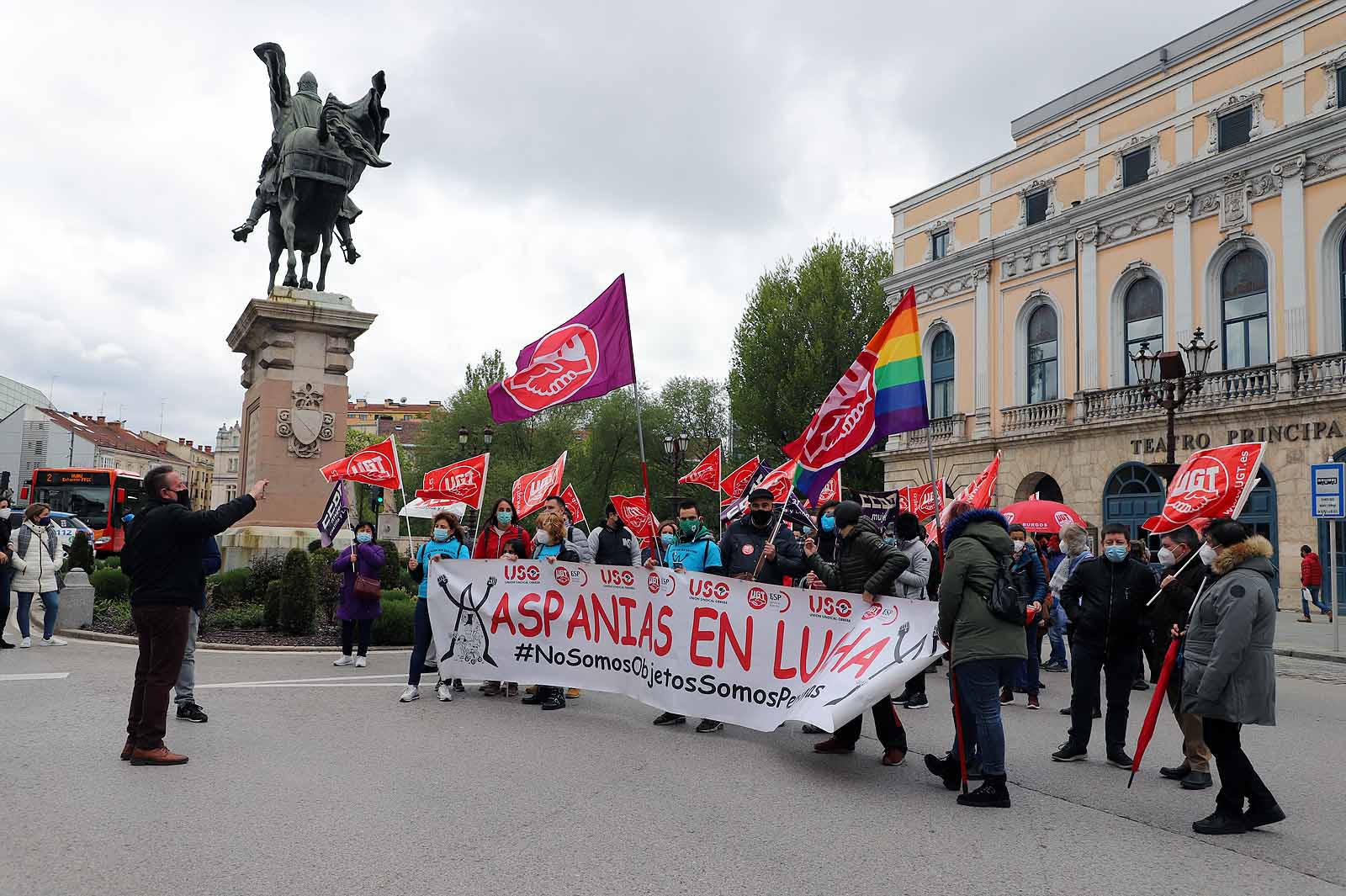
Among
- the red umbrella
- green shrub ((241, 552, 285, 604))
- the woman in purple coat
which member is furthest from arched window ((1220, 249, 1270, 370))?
green shrub ((241, 552, 285, 604))

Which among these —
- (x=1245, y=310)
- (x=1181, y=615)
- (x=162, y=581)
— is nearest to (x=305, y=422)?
(x=162, y=581)

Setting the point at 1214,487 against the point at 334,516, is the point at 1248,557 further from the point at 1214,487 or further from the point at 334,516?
the point at 334,516

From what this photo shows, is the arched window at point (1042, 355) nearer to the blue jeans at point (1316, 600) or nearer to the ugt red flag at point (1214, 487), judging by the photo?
the blue jeans at point (1316, 600)

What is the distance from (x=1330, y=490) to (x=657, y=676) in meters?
13.7

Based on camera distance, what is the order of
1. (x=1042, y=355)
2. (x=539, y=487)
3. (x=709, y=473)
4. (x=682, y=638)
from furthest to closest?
(x=1042, y=355)
(x=709, y=473)
(x=539, y=487)
(x=682, y=638)

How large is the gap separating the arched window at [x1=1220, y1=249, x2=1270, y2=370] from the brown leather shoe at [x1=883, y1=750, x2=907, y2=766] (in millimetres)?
23664

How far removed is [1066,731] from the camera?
8961 millimetres

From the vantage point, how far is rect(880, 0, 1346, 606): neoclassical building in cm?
2517

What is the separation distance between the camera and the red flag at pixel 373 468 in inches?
526

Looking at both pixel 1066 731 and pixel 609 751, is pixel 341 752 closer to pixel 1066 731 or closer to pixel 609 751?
pixel 609 751

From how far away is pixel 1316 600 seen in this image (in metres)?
23.4

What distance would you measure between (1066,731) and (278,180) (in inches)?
563

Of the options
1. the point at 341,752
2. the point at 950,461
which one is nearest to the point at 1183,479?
the point at 341,752

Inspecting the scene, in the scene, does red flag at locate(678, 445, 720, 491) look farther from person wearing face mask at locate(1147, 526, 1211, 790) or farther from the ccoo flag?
person wearing face mask at locate(1147, 526, 1211, 790)
